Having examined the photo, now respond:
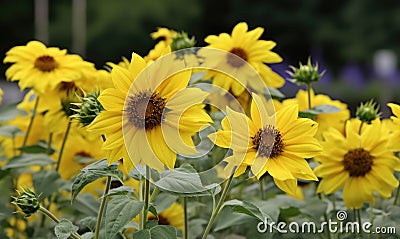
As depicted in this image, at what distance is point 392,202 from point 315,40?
437 inches

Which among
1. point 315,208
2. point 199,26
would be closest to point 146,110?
point 315,208

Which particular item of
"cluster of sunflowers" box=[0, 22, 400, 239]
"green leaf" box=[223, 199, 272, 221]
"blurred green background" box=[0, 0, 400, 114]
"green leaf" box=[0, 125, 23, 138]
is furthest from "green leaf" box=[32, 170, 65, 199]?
"blurred green background" box=[0, 0, 400, 114]

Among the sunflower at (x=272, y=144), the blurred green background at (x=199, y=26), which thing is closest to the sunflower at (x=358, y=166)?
the sunflower at (x=272, y=144)

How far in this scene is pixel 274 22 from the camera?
1273cm

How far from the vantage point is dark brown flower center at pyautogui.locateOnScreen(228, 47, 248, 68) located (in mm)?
1249

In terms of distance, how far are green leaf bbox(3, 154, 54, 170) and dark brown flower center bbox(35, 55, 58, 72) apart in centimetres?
15

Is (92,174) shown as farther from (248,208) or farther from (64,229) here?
(248,208)

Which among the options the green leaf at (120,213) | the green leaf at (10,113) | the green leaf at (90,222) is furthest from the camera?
the green leaf at (10,113)

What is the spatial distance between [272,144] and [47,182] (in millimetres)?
457

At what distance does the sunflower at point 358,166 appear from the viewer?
1.14m

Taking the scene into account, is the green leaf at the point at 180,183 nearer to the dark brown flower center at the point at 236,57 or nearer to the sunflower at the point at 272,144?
the sunflower at the point at 272,144

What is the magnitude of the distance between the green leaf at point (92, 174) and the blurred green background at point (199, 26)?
9681 mm

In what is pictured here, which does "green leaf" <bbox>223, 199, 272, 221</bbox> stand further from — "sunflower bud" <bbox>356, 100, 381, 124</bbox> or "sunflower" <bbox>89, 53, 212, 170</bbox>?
"sunflower bud" <bbox>356, 100, 381, 124</bbox>

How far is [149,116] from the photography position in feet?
2.90
